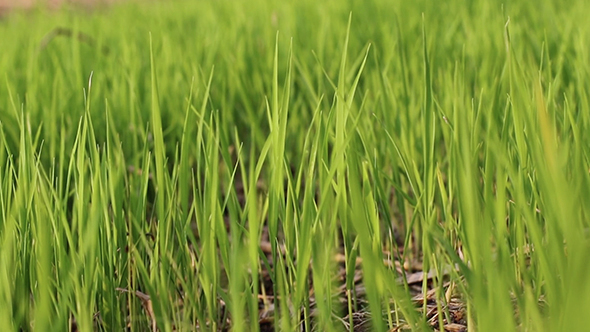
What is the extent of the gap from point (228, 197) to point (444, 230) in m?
0.28

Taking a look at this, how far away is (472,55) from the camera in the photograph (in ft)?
4.10

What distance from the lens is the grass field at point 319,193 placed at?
476 millimetres

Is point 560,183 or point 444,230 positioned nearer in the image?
point 560,183

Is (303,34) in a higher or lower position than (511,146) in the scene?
higher

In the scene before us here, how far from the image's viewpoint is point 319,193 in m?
1.09

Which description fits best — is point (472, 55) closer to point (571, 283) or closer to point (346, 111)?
point (346, 111)

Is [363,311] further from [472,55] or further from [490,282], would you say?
[472,55]

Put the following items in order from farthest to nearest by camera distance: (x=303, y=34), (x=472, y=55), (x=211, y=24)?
1. (x=211, y=24)
2. (x=303, y=34)
3. (x=472, y=55)

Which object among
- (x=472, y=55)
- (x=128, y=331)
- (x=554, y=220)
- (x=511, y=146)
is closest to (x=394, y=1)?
(x=472, y=55)

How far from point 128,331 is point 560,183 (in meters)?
0.63

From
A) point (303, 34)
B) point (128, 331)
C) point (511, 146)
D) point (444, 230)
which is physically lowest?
point (128, 331)

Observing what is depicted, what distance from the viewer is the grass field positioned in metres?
0.48

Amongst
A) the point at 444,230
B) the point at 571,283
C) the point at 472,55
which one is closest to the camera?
the point at 571,283

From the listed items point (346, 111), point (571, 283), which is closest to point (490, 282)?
point (571, 283)
